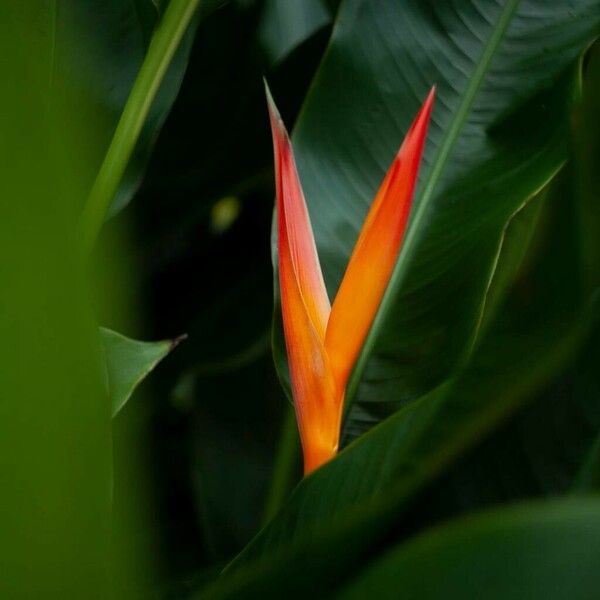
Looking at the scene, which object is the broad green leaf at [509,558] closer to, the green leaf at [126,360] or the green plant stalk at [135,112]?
the green leaf at [126,360]

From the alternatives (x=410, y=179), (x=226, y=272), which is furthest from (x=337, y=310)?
(x=226, y=272)

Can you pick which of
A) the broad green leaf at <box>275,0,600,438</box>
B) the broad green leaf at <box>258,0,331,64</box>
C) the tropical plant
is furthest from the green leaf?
the broad green leaf at <box>258,0,331,64</box>

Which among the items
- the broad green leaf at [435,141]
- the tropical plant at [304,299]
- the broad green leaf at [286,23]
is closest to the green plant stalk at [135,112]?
the tropical plant at [304,299]

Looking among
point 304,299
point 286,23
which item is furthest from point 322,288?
point 286,23

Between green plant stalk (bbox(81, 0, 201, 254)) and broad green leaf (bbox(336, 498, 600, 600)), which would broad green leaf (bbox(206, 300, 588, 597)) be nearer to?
broad green leaf (bbox(336, 498, 600, 600))

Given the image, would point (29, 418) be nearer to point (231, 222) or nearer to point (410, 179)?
point (410, 179)

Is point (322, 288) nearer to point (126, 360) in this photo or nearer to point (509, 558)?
point (126, 360)
